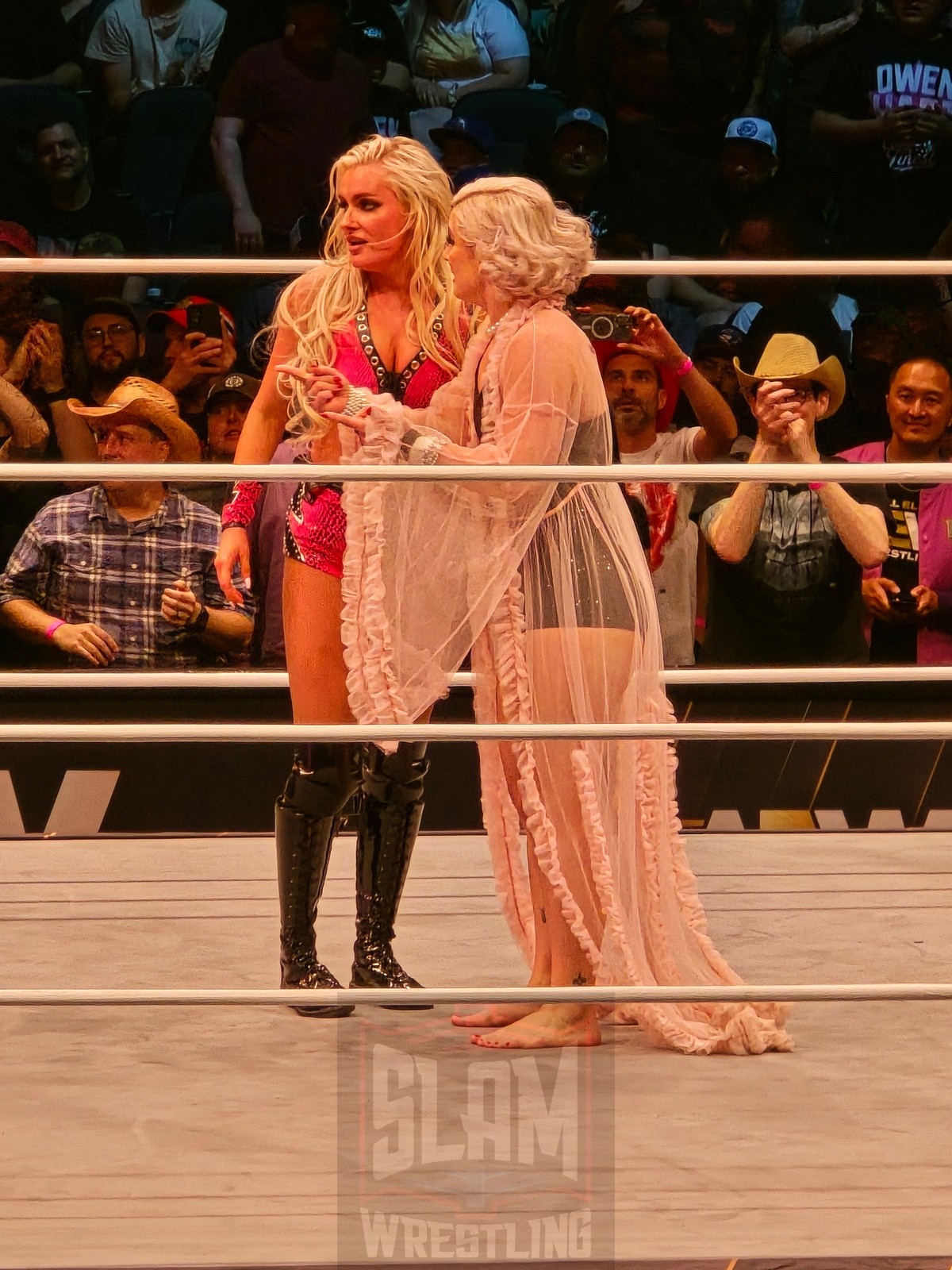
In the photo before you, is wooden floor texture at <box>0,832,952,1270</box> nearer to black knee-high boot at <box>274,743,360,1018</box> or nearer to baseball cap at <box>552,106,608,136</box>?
black knee-high boot at <box>274,743,360,1018</box>

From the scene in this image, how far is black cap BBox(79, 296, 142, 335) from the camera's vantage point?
10.6ft

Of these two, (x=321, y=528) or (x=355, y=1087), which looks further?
(x=321, y=528)

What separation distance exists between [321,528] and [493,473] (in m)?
0.51

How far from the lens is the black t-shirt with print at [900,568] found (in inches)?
116

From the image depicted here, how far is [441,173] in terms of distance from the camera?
195cm

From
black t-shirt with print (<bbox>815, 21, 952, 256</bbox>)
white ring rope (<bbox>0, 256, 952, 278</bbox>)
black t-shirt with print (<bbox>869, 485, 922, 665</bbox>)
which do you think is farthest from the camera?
black t-shirt with print (<bbox>815, 21, 952, 256</bbox>)

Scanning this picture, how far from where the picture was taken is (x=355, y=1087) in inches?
63.3

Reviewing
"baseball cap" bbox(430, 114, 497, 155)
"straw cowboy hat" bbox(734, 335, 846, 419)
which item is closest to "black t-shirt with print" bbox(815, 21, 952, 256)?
"straw cowboy hat" bbox(734, 335, 846, 419)

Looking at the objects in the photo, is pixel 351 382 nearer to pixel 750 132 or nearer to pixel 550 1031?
pixel 550 1031

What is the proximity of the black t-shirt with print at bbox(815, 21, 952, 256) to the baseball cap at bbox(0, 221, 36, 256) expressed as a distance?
5.56 ft

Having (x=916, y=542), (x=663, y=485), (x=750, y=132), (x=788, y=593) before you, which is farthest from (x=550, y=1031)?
(x=750, y=132)

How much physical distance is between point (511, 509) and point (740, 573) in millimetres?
1248

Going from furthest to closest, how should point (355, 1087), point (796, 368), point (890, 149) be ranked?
point (890, 149) → point (796, 368) → point (355, 1087)
